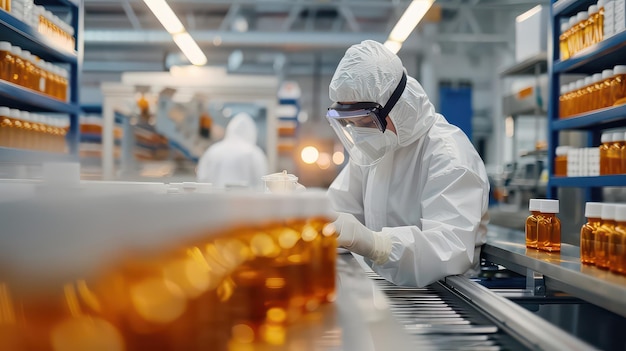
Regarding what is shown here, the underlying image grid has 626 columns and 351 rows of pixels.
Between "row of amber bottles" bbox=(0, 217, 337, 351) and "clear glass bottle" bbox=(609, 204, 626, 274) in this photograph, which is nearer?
"row of amber bottles" bbox=(0, 217, 337, 351)

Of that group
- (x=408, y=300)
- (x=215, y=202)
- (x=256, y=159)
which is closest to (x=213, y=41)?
(x=256, y=159)

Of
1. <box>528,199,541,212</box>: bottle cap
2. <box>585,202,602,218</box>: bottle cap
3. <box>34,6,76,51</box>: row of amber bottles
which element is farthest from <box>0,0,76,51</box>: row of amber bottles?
<box>585,202,602,218</box>: bottle cap

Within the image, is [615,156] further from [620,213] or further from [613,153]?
[620,213]

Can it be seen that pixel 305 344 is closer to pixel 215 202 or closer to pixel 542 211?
pixel 215 202

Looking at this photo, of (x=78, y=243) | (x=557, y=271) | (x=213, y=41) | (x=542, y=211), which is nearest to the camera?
(x=78, y=243)


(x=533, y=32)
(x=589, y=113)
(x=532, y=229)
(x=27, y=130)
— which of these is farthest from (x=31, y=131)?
(x=533, y=32)

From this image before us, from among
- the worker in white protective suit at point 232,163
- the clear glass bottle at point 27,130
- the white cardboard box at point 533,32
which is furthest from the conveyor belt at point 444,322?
the worker in white protective suit at point 232,163

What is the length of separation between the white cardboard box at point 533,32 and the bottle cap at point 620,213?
10.4 feet

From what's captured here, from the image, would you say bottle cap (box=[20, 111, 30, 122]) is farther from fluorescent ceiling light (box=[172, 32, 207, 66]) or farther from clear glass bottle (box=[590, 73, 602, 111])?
clear glass bottle (box=[590, 73, 602, 111])

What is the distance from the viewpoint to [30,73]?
311cm

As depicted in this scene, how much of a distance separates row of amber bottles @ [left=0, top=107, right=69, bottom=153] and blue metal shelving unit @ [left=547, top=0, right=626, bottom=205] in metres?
2.98

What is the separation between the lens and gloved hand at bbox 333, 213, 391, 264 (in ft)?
5.30

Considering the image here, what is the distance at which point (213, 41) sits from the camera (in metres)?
8.05

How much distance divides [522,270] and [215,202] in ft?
4.60
